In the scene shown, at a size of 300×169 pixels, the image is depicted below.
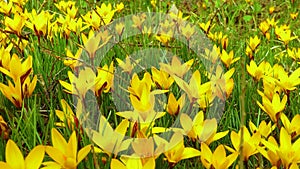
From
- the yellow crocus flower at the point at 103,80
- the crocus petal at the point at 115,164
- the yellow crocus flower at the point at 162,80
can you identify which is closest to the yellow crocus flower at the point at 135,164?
the crocus petal at the point at 115,164

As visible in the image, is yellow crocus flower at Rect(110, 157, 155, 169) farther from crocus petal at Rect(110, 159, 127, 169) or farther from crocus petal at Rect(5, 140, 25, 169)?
crocus petal at Rect(5, 140, 25, 169)

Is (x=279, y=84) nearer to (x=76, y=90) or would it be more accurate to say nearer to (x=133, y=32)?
(x=76, y=90)

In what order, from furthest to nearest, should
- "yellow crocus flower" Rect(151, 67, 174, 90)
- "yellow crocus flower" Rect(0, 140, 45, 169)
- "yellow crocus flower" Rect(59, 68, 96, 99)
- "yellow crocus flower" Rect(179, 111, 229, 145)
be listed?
"yellow crocus flower" Rect(151, 67, 174, 90) → "yellow crocus flower" Rect(59, 68, 96, 99) → "yellow crocus flower" Rect(179, 111, 229, 145) → "yellow crocus flower" Rect(0, 140, 45, 169)

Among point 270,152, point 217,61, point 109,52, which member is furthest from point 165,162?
point 109,52

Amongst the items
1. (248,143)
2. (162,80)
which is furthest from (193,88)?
(248,143)

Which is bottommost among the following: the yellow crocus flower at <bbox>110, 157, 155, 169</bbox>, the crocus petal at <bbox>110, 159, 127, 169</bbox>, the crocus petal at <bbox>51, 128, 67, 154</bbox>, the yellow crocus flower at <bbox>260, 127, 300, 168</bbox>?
the yellow crocus flower at <bbox>260, 127, 300, 168</bbox>

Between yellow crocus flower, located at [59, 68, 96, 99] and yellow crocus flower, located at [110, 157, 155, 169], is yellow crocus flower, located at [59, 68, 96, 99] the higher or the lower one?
the higher one

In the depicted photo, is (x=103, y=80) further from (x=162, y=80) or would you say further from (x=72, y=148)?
(x=72, y=148)

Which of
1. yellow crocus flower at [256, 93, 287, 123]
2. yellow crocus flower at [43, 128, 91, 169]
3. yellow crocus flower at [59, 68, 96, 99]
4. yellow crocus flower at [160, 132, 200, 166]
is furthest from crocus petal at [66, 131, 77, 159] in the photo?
yellow crocus flower at [256, 93, 287, 123]

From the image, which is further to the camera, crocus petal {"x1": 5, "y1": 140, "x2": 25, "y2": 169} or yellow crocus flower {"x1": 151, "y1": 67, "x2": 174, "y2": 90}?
yellow crocus flower {"x1": 151, "y1": 67, "x2": 174, "y2": 90}
